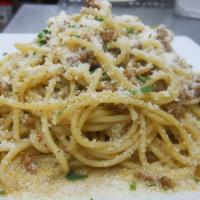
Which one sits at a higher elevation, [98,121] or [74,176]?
[98,121]

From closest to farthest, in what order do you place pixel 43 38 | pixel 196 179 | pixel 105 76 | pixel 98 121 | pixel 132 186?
1. pixel 132 186
2. pixel 196 179
3. pixel 98 121
4. pixel 105 76
5. pixel 43 38

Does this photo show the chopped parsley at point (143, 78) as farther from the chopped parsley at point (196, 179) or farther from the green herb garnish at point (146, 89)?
the chopped parsley at point (196, 179)

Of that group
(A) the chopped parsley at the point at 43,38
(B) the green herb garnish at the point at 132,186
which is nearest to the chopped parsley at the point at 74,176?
(B) the green herb garnish at the point at 132,186

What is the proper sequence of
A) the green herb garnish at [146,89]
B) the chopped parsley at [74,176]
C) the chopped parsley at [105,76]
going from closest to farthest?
the chopped parsley at [74,176]
the green herb garnish at [146,89]
the chopped parsley at [105,76]

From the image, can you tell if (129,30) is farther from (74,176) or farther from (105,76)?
(74,176)

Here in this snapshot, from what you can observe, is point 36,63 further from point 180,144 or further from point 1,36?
point 1,36

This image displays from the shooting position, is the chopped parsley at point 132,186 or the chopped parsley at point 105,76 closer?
the chopped parsley at point 132,186

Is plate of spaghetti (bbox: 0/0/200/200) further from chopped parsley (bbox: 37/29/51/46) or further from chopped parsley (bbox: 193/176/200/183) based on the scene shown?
chopped parsley (bbox: 37/29/51/46)

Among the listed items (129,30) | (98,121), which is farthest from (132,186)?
(129,30)

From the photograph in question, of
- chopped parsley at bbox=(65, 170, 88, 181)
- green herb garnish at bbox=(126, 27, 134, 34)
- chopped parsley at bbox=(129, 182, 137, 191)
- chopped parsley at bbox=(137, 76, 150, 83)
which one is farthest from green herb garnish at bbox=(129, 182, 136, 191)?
green herb garnish at bbox=(126, 27, 134, 34)
